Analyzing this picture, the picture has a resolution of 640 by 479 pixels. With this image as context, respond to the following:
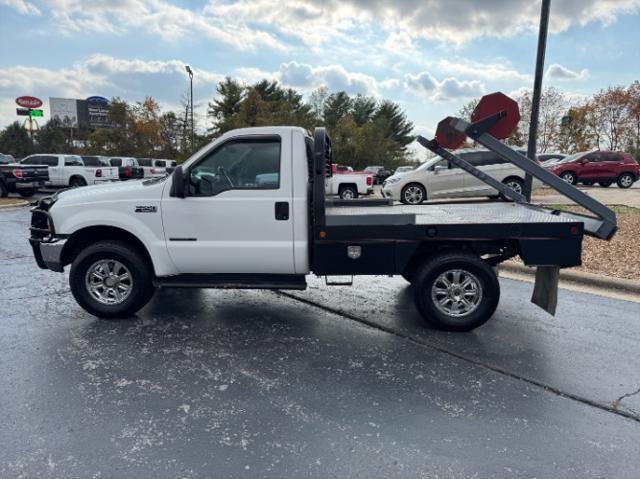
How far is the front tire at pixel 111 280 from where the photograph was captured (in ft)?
15.5

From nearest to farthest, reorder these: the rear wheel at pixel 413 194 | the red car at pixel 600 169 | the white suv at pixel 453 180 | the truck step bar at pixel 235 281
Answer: the truck step bar at pixel 235 281
the white suv at pixel 453 180
the rear wheel at pixel 413 194
the red car at pixel 600 169

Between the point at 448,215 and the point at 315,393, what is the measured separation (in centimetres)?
268

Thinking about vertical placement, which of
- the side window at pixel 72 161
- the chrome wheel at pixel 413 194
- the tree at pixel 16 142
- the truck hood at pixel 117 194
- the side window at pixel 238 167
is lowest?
the chrome wheel at pixel 413 194

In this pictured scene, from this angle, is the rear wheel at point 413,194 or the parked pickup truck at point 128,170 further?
the parked pickup truck at point 128,170

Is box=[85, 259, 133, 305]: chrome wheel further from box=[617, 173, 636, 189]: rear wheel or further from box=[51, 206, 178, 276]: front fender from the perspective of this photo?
box=[617, 173, 636, 189]: rear wheel

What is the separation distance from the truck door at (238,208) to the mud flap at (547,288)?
2.49 metres

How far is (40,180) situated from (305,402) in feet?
62.4

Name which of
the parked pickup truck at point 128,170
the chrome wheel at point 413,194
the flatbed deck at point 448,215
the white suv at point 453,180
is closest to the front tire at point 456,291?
the flatbed deck at point 448,215

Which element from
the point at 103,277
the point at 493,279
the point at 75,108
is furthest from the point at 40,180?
the point at 75,108

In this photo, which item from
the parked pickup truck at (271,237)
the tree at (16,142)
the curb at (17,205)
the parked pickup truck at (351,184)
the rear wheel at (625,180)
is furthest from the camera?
the tree at (16,142)

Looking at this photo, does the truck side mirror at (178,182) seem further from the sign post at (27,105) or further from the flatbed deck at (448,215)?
the sign post at (27,105)

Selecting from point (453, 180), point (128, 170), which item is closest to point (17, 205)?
point (128, 170)

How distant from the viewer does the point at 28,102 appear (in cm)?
5428

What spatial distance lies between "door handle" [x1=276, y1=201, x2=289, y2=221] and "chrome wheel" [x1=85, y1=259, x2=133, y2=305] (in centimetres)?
171
